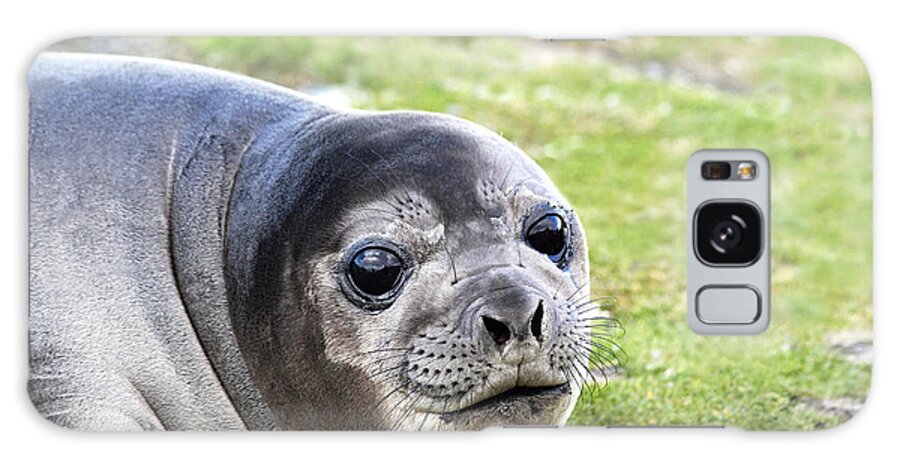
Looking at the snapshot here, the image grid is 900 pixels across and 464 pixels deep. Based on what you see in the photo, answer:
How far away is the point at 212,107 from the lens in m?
7.04

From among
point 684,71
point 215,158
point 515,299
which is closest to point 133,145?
point 215,158

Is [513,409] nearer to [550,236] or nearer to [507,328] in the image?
[507,328]

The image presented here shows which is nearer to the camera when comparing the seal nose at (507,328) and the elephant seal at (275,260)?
the seal nose at (507,328)

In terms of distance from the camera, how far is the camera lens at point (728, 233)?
701 centimetres

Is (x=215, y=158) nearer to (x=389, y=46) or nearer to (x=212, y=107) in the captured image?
(x=212, y=107)

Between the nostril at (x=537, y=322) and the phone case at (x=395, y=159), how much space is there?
383 mm

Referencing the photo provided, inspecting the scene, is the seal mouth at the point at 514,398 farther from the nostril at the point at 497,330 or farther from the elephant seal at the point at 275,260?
the nostril at the point at 497,330

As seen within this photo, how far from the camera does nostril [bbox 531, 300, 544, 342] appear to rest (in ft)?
20.9

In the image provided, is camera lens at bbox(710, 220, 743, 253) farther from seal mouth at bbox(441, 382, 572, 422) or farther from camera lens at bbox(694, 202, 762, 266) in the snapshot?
seal mouth at bbox(441, 382, 572, 422)

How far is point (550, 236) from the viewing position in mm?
6730

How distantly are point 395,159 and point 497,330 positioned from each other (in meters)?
0.94

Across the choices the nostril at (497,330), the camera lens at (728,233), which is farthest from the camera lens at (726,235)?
the nostril at (497,330)

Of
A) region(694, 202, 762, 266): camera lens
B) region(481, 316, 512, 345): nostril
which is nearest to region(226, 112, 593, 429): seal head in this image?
region(481, 316, 512, 345): nostril

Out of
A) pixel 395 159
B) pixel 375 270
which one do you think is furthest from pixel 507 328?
pixel 395 159
